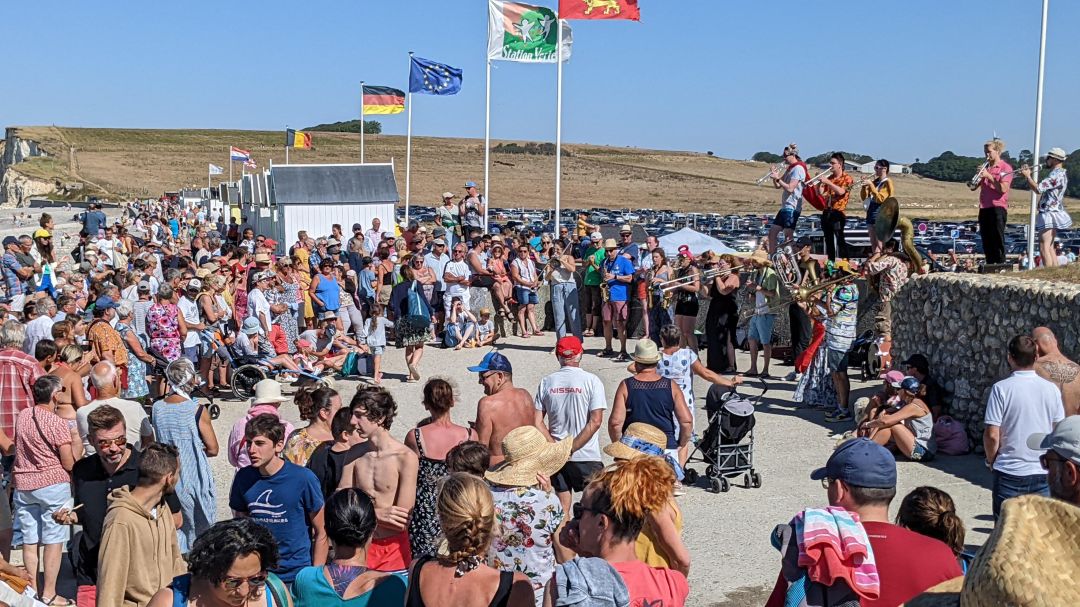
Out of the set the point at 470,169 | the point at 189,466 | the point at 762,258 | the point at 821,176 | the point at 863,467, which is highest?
the point at 470,169

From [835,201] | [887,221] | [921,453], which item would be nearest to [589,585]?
[921,453]

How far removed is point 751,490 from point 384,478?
4958 mm

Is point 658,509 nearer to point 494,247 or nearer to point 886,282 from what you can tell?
point 886,282

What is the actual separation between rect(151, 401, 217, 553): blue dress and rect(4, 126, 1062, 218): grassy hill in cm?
7065

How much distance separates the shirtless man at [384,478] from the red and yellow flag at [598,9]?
1700cm

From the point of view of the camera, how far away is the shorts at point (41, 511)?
7031 mm

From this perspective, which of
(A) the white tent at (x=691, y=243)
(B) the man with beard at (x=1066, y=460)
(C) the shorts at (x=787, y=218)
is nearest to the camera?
(B) the man with beard at (x=1066, y=460)

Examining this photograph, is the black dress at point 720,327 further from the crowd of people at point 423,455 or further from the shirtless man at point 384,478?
the shirtless man at point 384,478

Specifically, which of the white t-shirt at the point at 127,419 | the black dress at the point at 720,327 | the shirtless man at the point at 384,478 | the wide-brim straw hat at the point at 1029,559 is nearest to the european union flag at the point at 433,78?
the black dress at the point at 720,327

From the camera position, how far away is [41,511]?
709 centimetres

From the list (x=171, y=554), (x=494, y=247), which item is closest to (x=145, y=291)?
(x=494, y=247)

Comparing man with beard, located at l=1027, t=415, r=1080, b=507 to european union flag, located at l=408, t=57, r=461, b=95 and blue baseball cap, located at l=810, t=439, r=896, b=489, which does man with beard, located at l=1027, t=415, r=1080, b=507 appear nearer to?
blue baseball cap, located at l=810, t=439, r=896, b=489

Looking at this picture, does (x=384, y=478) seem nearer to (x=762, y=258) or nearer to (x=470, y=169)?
(x=762, y=258)

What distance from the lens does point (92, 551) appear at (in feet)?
18.7
